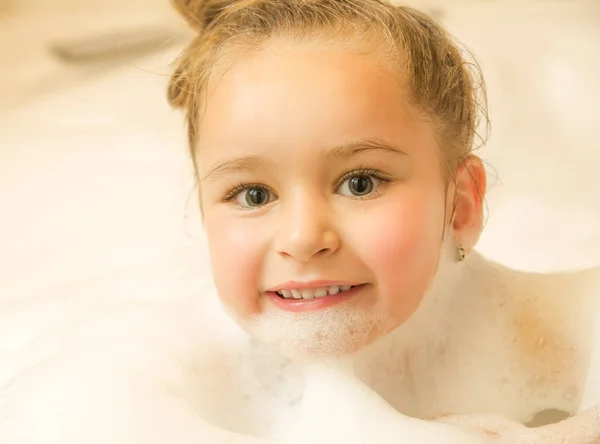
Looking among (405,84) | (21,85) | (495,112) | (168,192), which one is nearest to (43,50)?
(21,85)

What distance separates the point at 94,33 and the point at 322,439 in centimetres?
122

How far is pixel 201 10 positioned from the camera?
2.93 feet

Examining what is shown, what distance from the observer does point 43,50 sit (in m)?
1.69

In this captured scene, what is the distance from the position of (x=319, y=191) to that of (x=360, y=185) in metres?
0.04

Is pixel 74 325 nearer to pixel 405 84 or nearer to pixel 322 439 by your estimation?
pixel 322 439

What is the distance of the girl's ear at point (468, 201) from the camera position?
0.87 metres

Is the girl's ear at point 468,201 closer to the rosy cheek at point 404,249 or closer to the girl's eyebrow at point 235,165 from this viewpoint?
the rosy cheek at point 404,249

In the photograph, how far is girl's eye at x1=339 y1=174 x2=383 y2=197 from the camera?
0.74 meters

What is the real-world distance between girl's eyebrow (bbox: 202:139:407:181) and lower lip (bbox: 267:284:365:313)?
138 millimetres

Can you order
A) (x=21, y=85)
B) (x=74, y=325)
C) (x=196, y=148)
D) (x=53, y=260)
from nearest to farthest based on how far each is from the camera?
1. (x=196, y=148)
2. (x=74, y=325)
3. (x=53, y=260)
4. (x=21, y=85)

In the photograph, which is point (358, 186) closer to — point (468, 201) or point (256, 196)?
point (256, 196)

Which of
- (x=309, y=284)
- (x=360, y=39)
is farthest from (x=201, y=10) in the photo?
(x=309, y=284)

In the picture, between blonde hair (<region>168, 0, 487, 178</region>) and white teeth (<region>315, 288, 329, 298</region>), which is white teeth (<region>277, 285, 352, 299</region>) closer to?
white teeth (<region>315, 288, 329, 298</region>)

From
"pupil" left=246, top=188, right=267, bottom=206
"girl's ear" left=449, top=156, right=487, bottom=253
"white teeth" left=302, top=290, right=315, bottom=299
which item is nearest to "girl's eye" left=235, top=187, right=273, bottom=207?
"pupil" left=246, top=188, right=267, bottom=206
